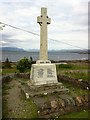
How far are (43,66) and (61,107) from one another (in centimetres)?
497

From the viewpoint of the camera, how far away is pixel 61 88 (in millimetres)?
14422

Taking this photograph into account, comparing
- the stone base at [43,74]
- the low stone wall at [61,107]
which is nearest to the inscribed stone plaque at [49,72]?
the stone base at [43,74]

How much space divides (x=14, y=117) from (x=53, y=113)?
6.34 ft

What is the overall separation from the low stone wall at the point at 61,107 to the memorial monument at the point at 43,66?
13.1ft

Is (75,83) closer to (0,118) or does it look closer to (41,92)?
(41,92)

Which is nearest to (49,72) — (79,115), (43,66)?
(43,66)

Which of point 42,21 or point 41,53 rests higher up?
point 42,21

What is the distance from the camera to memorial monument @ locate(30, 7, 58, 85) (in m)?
14.6

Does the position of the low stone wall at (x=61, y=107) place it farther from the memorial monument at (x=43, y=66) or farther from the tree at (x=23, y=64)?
the tree at (x=23, y=64)

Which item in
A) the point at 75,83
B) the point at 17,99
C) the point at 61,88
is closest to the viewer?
the point at 17,99

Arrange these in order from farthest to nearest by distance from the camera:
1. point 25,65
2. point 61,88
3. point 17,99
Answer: point 25,65, point 61,88, point 17,99

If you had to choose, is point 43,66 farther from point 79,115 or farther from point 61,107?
point 79,115

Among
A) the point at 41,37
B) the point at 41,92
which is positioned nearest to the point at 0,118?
the point at 41,92

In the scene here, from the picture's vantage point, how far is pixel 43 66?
1476 cm
